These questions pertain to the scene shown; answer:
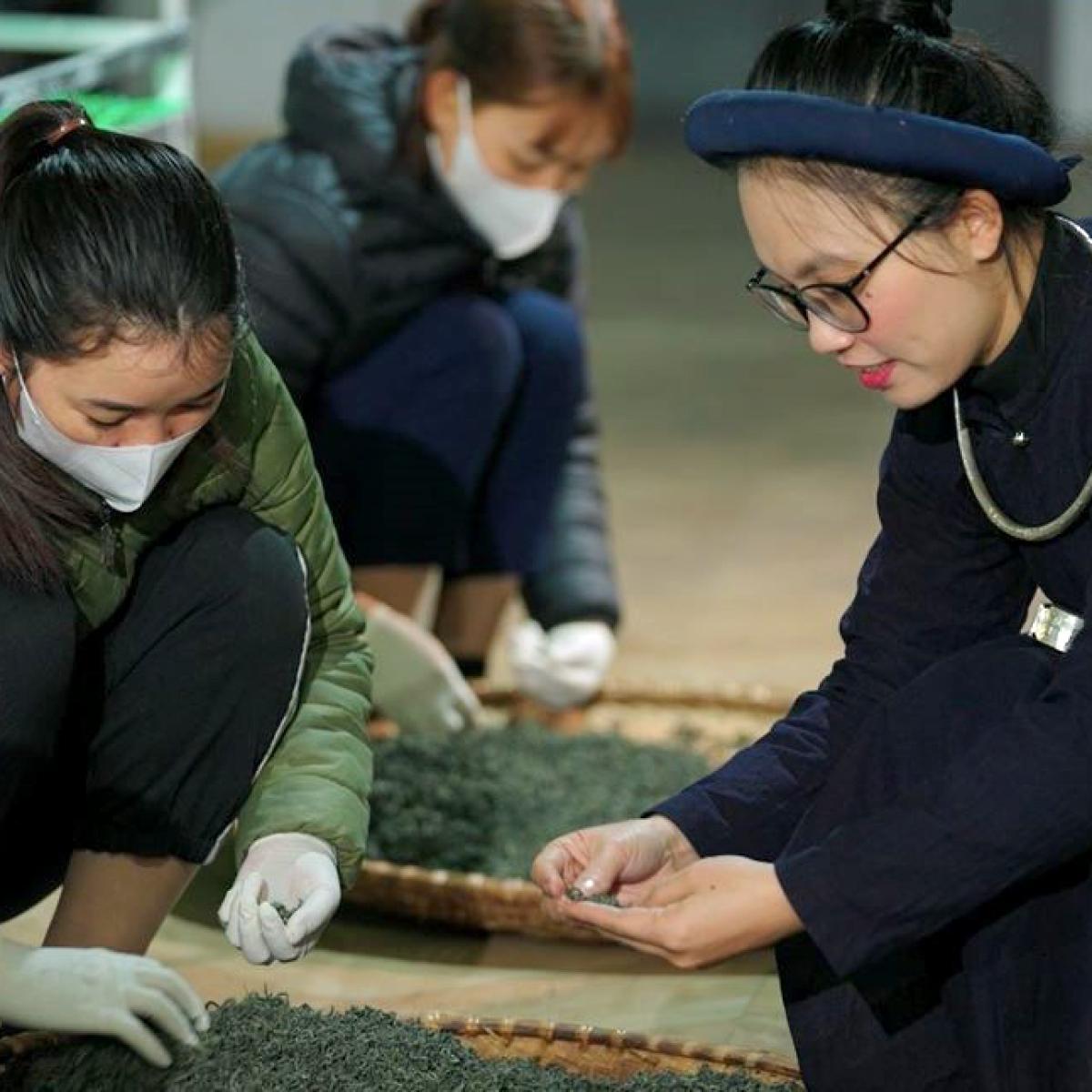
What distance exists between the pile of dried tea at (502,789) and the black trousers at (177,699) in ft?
1.65

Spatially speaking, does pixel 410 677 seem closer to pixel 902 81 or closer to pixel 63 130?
pixel 63 130

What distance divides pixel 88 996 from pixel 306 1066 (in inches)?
5.7

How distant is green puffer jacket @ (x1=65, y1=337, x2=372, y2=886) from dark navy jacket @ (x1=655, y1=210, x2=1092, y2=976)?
0.23 m

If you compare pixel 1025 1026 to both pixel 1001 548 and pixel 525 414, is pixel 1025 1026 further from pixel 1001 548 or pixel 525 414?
pixel 525 414

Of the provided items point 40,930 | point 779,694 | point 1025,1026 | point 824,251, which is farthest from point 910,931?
point 779,694

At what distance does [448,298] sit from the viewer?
8.45ft

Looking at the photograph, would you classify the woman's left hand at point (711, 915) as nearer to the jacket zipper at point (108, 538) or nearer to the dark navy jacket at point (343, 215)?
the jacket zipper at point (108, 538)

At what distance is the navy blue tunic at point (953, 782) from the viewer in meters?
A: 1.28

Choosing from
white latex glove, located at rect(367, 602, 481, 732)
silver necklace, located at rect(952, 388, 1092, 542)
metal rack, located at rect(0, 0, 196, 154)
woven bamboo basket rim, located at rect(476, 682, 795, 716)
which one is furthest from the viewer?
metal rack, located at rect(0, 0, 196, 154)

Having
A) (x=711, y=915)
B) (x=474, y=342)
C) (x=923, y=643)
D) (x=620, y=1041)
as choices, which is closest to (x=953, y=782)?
(x=711, y=915)

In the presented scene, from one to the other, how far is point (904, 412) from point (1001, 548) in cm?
11

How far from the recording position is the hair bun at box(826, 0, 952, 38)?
1.33m

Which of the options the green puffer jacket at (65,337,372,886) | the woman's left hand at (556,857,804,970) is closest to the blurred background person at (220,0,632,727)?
the green puffer jacket at (65,337,372,886)

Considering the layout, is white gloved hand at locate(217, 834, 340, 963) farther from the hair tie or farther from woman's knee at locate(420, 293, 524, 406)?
woman's knee at locate(420, 293, 524, 406)
